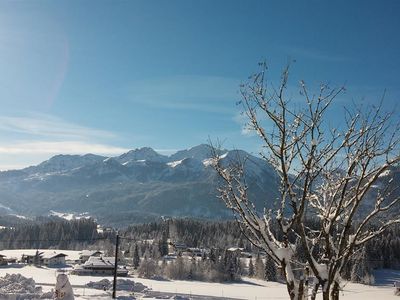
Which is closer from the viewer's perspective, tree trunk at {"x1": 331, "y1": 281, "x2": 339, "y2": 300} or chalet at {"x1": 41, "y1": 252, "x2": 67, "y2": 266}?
tree trunk at {"x1": 331, "y1": 281, "x2": 339, "y2": 300}

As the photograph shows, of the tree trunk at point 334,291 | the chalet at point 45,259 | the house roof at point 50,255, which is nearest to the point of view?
the tree trunk at point 334,291

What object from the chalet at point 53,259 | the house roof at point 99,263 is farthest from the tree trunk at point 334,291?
the chalet at point 53,259

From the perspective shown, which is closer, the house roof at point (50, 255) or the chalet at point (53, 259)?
the chalet at point (53, 259)

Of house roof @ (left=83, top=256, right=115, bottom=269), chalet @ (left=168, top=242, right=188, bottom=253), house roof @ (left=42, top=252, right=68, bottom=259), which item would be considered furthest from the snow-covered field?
chalet @ (left=168, top=242, right=188, bottom=253)

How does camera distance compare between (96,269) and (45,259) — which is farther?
(45,259)

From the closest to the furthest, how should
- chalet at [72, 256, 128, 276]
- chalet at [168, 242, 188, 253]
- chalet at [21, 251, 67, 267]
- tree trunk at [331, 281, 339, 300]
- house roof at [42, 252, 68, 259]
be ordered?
1. tree trunk at [331, 281, 339, 300]
2. chalet at [72, 256, 128, 276]
3. chalet at [21, 251, 67, 267]
4. house roof at [42, 252, 68, 259]
5. chalet at [168, 242, 188, 253]

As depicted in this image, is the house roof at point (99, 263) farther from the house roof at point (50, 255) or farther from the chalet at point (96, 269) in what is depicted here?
the house roof at point (50, 255)

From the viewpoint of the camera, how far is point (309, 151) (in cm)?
725

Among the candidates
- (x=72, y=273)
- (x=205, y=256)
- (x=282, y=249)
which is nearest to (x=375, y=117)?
(x=282, y=249)

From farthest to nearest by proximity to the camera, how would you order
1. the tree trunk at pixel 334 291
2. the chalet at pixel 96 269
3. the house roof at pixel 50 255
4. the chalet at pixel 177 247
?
the chalet at pixel 177 247, the house roof at pixel 50 255, the chalet at pixel 96 269, the tree trunk at pixel 334 291

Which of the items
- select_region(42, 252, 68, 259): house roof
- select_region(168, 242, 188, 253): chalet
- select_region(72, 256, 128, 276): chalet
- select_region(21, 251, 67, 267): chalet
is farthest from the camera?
select_region(168, 242, 188, 253): chalet

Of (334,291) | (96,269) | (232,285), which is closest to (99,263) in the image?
(96,269)

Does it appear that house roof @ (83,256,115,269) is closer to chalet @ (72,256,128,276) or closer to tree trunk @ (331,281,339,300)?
chalet @ (72,256,128,276)

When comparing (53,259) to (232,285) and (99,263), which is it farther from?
(232,285)
